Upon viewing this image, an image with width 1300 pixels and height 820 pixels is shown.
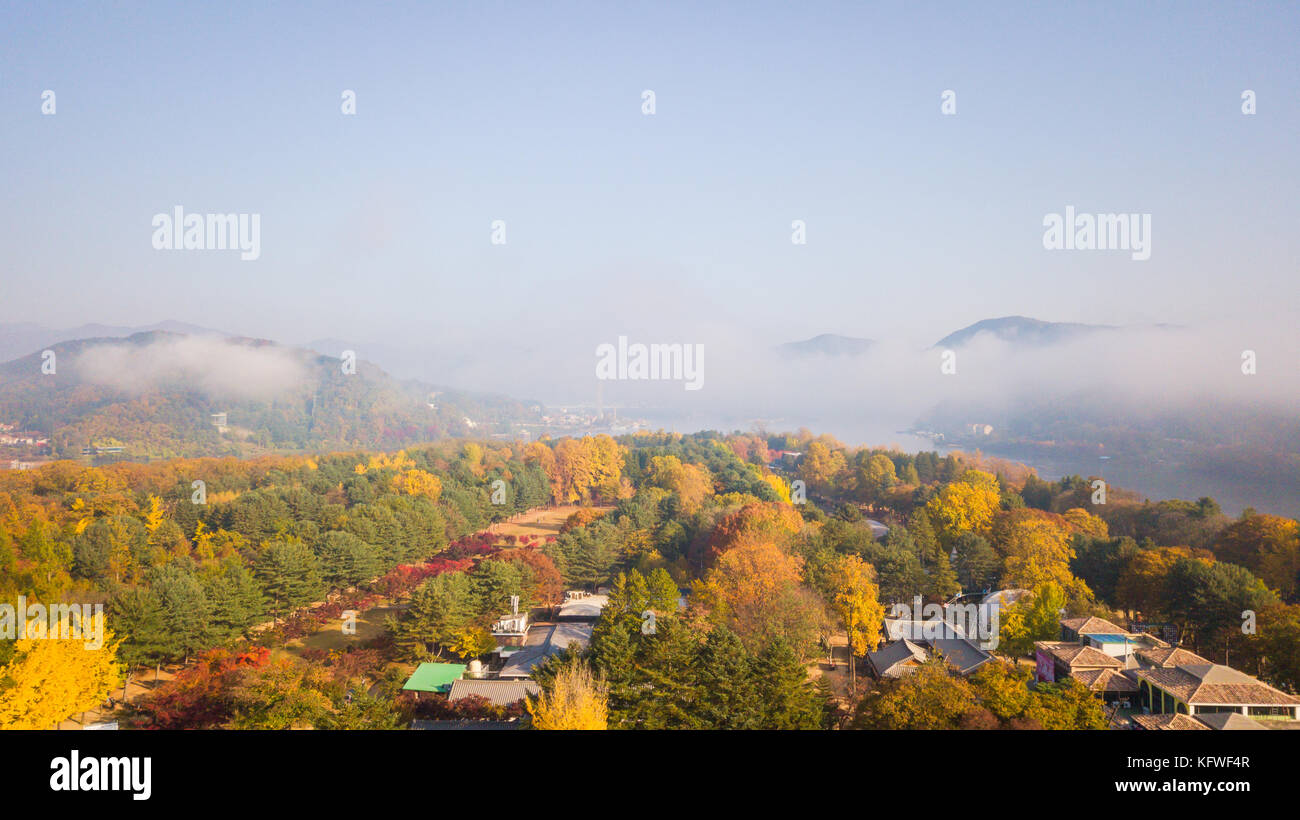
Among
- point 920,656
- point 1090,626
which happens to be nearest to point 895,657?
point 920,656

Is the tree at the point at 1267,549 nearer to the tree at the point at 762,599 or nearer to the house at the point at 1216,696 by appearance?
the house at the point at 1216,696

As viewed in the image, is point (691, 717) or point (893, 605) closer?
point (691, 717)

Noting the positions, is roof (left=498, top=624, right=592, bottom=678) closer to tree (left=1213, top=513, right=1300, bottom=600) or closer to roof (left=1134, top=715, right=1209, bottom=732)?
roof (left=1134, top=715, right=1209, bottom=732)

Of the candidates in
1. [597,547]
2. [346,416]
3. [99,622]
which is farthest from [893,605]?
[346,416]

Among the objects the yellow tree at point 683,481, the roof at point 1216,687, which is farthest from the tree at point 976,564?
the yellow tree at point 683,481

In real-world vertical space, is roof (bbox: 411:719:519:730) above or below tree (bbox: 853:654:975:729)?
below

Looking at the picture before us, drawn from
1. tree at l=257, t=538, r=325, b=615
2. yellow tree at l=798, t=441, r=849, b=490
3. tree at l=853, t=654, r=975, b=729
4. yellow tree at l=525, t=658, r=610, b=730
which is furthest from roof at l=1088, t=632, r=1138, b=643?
yellow tree at l=798, t=441, r=849, b=490

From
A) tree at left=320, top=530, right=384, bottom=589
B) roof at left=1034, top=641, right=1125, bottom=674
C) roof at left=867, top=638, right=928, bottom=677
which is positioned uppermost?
tree at left=320, top=530, right=384, bottom=589
